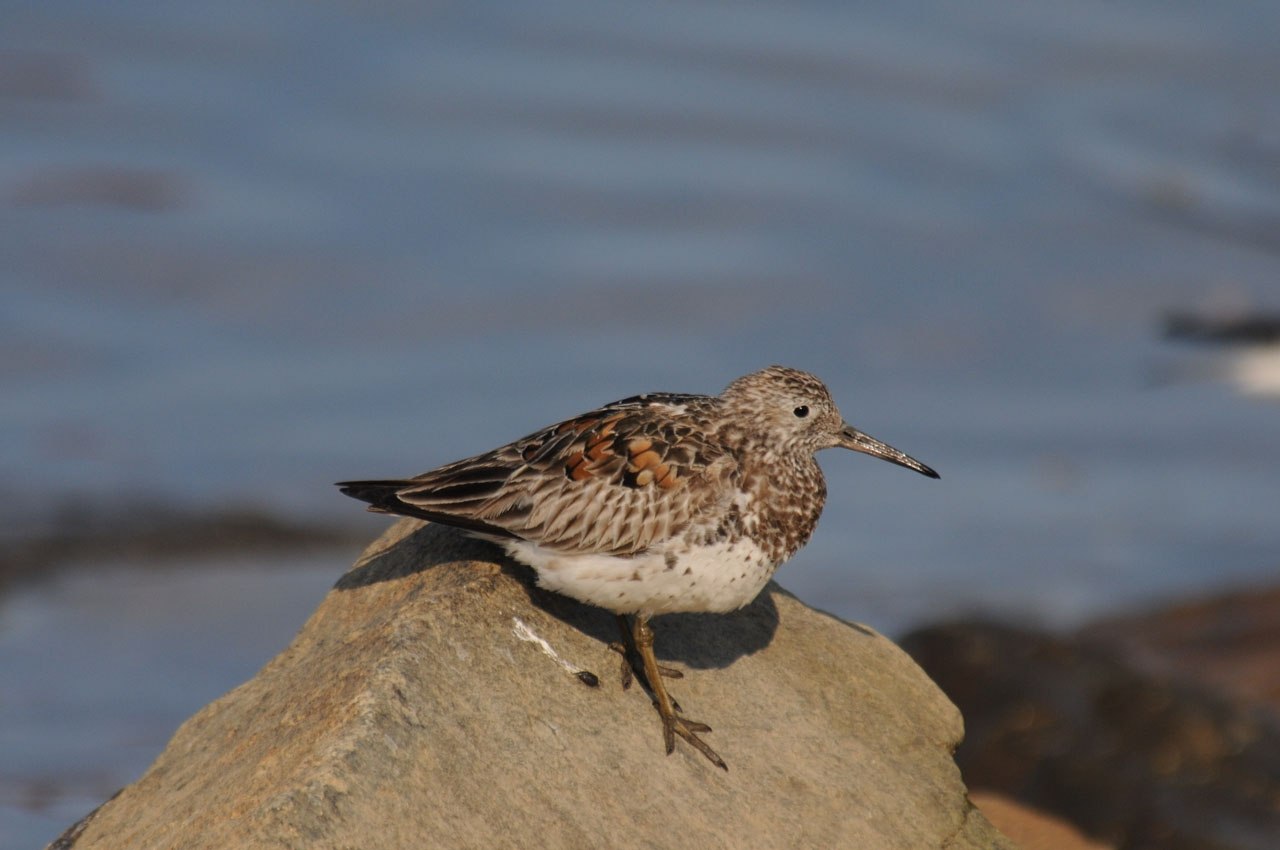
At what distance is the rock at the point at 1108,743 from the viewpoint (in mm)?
9930

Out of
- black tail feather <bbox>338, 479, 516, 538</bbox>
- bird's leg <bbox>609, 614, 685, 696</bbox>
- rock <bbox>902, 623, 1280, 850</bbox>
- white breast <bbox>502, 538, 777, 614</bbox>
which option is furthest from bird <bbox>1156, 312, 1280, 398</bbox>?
black tail feather <bbox>338, 479, 516, 538</bbox>

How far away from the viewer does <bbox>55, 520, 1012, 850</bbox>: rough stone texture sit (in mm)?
6125

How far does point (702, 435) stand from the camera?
24.5ft

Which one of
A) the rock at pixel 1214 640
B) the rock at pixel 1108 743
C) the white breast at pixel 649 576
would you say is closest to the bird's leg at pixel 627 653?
the white breast at pixel 649 576

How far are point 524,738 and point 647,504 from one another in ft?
3.56

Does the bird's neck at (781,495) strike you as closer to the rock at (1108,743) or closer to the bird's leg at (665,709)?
the bird's leg at (665,709)

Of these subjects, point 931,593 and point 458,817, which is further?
point 931,593

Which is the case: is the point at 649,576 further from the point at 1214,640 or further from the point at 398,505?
the point at 1214,640

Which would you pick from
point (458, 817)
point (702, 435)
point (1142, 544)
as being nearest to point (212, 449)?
point (1142, 544)

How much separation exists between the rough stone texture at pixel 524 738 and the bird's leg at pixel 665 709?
50 millimetres

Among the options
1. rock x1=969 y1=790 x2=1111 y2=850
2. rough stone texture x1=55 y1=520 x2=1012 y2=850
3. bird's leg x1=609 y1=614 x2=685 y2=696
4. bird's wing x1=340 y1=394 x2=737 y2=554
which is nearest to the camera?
rough stone texture x1=55 y1=520 x2=1012 y2=850

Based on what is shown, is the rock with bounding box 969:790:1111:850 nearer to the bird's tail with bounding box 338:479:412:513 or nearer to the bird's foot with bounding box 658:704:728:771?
the bird's foot with bounding box 658:704:728:771

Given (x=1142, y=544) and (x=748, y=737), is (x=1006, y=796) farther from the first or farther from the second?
(x=1142, y=544)

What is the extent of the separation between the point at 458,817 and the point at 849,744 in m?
1.94
